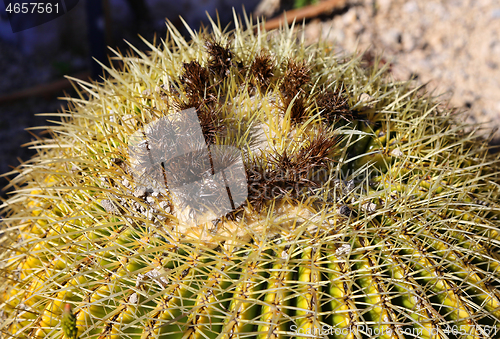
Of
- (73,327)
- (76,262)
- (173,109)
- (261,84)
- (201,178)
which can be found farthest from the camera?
(261,84)

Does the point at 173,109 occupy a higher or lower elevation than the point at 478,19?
higher

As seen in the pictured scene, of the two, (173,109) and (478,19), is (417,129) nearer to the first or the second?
(173,109)

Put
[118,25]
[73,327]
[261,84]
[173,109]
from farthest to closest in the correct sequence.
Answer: [118,25]
[261,84]
[173,109]
[73,327]

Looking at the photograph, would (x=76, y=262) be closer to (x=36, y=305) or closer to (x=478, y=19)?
(x=36, y=305)

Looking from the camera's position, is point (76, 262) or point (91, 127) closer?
→ point (76, 262)

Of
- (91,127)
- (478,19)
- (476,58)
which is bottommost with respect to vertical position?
(476,58)

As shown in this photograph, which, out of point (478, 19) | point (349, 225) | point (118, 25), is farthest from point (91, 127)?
point (478, 19)
